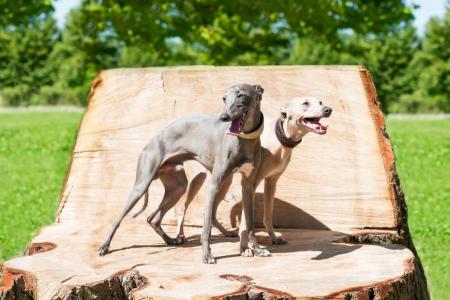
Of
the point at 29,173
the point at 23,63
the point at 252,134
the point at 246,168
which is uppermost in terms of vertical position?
the point at 252,134

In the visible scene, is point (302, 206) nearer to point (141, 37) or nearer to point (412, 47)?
point (141, 37)

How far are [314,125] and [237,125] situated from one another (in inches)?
16.3

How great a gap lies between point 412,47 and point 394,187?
22.3m

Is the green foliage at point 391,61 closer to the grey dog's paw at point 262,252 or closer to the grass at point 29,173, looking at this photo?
the grass at point 29,173

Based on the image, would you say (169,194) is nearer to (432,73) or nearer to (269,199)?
(269,199)

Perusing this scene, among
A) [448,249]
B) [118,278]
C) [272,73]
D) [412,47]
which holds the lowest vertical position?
[412,47]

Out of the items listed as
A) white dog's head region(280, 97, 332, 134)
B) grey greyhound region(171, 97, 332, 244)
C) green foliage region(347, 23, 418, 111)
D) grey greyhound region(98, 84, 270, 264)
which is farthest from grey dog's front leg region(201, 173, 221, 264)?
green foliage region(347, 23, 418, 111)

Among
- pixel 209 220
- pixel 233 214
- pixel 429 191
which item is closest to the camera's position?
pixel 209 220

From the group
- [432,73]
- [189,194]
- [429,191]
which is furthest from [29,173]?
[432,73]

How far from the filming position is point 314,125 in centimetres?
353

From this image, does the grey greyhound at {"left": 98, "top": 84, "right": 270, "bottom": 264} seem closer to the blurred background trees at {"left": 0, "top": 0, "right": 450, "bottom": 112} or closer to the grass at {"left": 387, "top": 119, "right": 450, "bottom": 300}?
the grass at {"left": 387, "top": 119, "right": 450, "bottom": 300}

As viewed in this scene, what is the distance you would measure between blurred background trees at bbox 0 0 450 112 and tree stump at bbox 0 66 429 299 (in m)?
10.1

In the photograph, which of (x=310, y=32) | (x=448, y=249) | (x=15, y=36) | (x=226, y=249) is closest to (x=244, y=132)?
(x=226, y=249)

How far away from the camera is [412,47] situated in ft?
84.8
